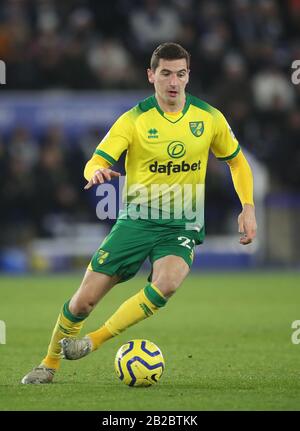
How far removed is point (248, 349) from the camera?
9.49 metres

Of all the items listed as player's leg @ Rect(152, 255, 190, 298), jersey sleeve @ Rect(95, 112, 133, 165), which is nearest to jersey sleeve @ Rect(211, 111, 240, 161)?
jersey sleeve @ Rect(95, 112, 133, 165)

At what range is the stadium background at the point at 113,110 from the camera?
18469 mm

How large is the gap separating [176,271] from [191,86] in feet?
43.1

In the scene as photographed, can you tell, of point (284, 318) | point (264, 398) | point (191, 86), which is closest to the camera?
point (264, 398)

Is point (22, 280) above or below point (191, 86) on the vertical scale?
below

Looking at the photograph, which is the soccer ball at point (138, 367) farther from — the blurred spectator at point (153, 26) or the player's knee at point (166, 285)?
the blurred spectator at point (153, 26)

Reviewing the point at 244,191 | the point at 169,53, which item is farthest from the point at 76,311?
the point at 169,53

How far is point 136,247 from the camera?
24.6 ft

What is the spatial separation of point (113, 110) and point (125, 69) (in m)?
1.56

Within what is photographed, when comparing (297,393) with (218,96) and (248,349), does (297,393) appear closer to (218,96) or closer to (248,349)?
(248,349)

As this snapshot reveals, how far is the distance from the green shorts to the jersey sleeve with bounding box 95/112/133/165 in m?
0.50
